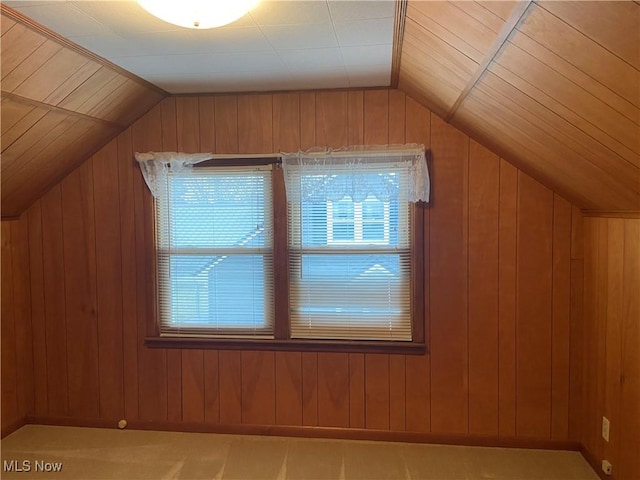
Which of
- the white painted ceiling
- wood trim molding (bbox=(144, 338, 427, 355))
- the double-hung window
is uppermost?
the white painted ceiling

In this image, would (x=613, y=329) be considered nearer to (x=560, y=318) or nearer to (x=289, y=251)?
(x=560, y=318)

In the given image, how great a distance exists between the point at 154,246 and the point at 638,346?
281 cm

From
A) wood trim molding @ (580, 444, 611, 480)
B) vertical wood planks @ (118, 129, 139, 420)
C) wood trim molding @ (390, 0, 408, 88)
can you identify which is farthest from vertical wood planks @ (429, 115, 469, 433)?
vertical wood planks @ (118, 129, 139, 420)

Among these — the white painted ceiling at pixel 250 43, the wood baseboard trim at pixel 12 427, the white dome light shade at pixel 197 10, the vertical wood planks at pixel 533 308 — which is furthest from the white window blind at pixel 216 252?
the vertical wood planks at pixel 533 308

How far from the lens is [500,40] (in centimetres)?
139

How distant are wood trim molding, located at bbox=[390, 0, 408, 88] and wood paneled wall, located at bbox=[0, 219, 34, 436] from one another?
2.68 meters

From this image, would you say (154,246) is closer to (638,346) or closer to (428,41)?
(428,41)

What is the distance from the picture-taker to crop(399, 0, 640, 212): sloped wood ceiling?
1117 millimetres

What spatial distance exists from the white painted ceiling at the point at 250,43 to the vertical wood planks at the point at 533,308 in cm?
118

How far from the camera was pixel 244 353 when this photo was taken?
9.71ft

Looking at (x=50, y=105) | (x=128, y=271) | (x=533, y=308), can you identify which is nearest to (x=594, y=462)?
(x=533, y=308)

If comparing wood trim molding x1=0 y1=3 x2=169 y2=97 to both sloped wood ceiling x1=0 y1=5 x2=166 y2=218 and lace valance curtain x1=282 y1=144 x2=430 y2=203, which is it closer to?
sloped wood ceiling x1=0 y1=5 x2=166 y2=218

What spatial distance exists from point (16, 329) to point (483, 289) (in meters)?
3.15

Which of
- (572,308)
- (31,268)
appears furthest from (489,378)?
(31,268)
